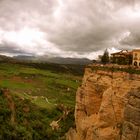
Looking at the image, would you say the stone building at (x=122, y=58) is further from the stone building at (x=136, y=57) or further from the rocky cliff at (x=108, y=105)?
the rocky cliff at (x=108, y=105)

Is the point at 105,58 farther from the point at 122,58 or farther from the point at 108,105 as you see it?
the point at 108,105

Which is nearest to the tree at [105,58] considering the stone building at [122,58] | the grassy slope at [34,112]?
the stone building at [122,58]

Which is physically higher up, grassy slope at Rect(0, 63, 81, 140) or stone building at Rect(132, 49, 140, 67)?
stone building at Rect(132, 49, 140, 67)

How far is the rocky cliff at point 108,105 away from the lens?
88.0ft

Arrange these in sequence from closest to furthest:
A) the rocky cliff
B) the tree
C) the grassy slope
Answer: the rocky cliff < the tree < the grassy slope

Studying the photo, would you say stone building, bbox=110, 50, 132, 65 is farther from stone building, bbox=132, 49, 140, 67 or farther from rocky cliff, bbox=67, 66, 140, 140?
rocky cliff, bbox=67, 66, 140, 140

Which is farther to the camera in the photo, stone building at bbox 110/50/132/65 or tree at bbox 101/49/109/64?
tree at bbox 101/49/109/64

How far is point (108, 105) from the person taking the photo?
3347cm

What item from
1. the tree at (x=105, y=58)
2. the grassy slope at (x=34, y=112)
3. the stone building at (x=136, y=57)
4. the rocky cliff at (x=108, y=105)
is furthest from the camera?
the grassy slope at (x=34, y=112)

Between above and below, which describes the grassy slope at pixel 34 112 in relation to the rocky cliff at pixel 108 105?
below

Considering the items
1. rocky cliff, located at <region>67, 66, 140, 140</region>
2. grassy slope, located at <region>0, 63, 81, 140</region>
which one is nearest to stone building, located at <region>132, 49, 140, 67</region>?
rocky cliff, located at <region>67, 66, 140, 140</region>

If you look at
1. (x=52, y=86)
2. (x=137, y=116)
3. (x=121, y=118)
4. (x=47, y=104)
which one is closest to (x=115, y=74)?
(x=121, y=118)

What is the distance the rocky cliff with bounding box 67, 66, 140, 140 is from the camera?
88.0 feet

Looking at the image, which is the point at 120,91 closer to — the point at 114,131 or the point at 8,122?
the point at 114,131
